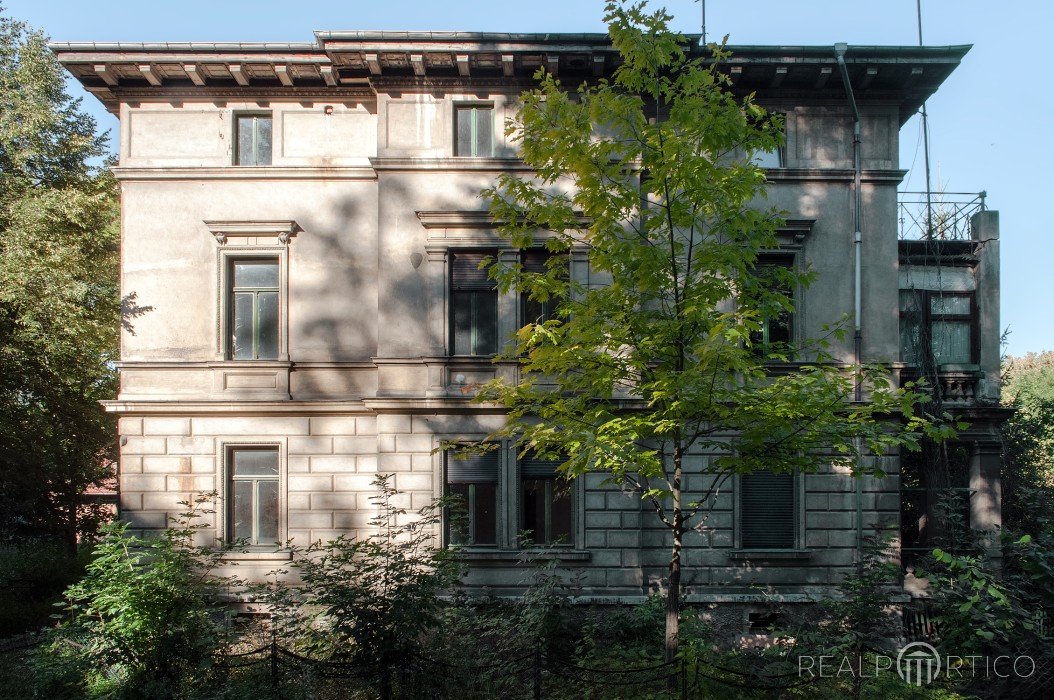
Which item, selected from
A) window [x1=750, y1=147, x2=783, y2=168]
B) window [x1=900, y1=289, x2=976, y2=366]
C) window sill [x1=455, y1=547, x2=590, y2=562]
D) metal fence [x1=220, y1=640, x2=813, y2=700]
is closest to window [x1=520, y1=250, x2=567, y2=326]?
window sill [x1=455, y1=547, x2=590, y2=562]

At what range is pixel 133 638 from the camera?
861 centimetres

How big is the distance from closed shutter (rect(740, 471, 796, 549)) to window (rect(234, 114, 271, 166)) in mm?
12031

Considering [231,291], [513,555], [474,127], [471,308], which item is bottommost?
[513,555]

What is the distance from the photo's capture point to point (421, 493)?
535 inches

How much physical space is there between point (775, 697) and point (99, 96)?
16.8m

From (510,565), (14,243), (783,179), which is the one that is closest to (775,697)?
(510,565)

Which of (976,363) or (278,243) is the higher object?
(278,243)

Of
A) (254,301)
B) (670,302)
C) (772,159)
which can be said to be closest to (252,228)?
(254,301)

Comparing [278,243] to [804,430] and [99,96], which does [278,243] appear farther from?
[804,430]

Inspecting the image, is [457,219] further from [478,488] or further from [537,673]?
[537,673]

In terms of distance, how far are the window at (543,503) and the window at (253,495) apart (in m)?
5.14

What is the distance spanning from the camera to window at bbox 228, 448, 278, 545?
14.2 m

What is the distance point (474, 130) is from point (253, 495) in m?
8.77

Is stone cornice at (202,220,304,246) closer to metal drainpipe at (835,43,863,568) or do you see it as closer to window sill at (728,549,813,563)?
window sill at (728,549,813,563)
